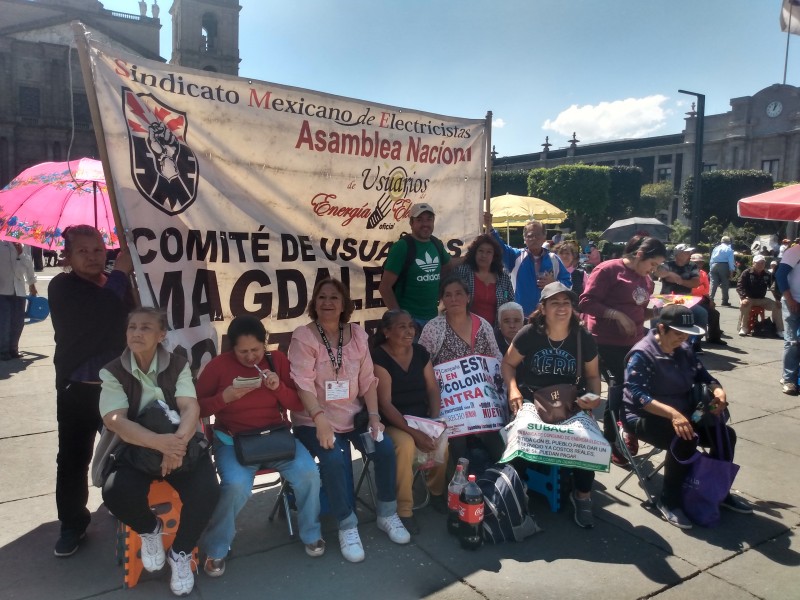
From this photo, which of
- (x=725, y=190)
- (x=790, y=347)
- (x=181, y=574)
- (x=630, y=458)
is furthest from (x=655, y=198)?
(x=181, y=574)

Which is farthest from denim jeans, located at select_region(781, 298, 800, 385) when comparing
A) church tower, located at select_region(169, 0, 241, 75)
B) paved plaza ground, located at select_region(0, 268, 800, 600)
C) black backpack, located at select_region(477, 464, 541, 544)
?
church tower, located at select_region(169, 0, 241, 75)

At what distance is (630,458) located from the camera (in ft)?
13.3

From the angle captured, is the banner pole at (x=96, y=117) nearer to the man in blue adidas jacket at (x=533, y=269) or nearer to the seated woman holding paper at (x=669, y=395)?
the seated woman holding paper at (x=669, y=395)

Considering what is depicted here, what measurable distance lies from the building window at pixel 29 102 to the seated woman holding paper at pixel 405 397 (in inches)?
2098

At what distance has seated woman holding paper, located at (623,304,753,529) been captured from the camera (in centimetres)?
392

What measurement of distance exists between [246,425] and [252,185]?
1.55m

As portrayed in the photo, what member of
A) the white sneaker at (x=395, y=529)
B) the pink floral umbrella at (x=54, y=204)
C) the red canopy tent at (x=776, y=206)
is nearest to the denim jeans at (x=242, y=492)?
the white sneaker at (x=395, y=529)

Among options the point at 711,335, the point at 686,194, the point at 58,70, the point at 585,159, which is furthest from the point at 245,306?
the point at 585,159

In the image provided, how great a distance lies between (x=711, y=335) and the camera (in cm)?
1011

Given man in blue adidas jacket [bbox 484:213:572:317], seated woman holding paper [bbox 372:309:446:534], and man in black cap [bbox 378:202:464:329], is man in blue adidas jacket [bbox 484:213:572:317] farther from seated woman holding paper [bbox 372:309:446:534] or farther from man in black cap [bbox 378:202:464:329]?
seated woman holding paper [bbox 372:309:446:534]

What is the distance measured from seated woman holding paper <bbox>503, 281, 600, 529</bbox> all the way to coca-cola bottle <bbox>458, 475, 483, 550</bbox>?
0.82m

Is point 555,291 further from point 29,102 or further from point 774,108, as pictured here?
point 29,102

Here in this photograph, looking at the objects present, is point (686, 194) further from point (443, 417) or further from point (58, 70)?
point (58, 70)

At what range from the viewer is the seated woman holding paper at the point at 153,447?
2.98 metres
